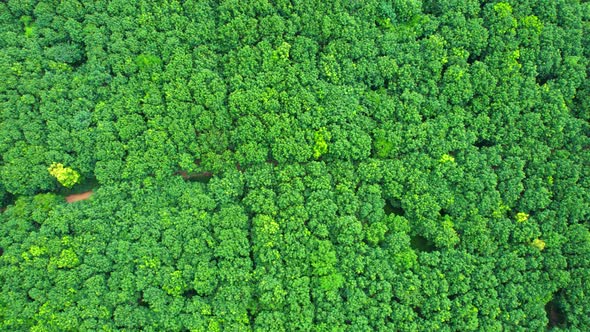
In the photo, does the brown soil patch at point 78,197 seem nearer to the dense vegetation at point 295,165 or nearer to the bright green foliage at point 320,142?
the dense vegetation at point 295,165

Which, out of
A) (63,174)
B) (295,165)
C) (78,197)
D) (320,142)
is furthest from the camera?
(78,197)

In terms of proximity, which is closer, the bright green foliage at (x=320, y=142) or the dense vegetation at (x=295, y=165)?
the dense vegetation at (x=295, y=165)

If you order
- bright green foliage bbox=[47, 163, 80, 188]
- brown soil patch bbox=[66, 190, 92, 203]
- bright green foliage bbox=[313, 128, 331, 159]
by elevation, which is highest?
bright green foliage bbox=[313, 128, 331, 159]

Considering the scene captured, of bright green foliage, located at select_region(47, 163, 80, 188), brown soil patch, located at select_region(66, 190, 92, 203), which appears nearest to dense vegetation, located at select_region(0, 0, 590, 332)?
bright green foliage, located at select_region(47, 163, 80, 188)

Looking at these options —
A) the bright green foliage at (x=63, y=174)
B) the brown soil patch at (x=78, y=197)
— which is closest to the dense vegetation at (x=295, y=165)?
the bright green foliage at (x=63, y=174)

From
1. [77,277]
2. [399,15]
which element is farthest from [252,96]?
[77,277]

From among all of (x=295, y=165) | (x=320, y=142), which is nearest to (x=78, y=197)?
(x=295, y=165)

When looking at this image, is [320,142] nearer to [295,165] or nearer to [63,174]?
[295,165]

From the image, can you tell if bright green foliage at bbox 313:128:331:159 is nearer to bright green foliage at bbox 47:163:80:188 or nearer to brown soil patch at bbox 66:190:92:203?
bright green foliage at bbox 47:163:80:188

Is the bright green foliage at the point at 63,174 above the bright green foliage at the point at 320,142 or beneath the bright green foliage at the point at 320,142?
beneath
